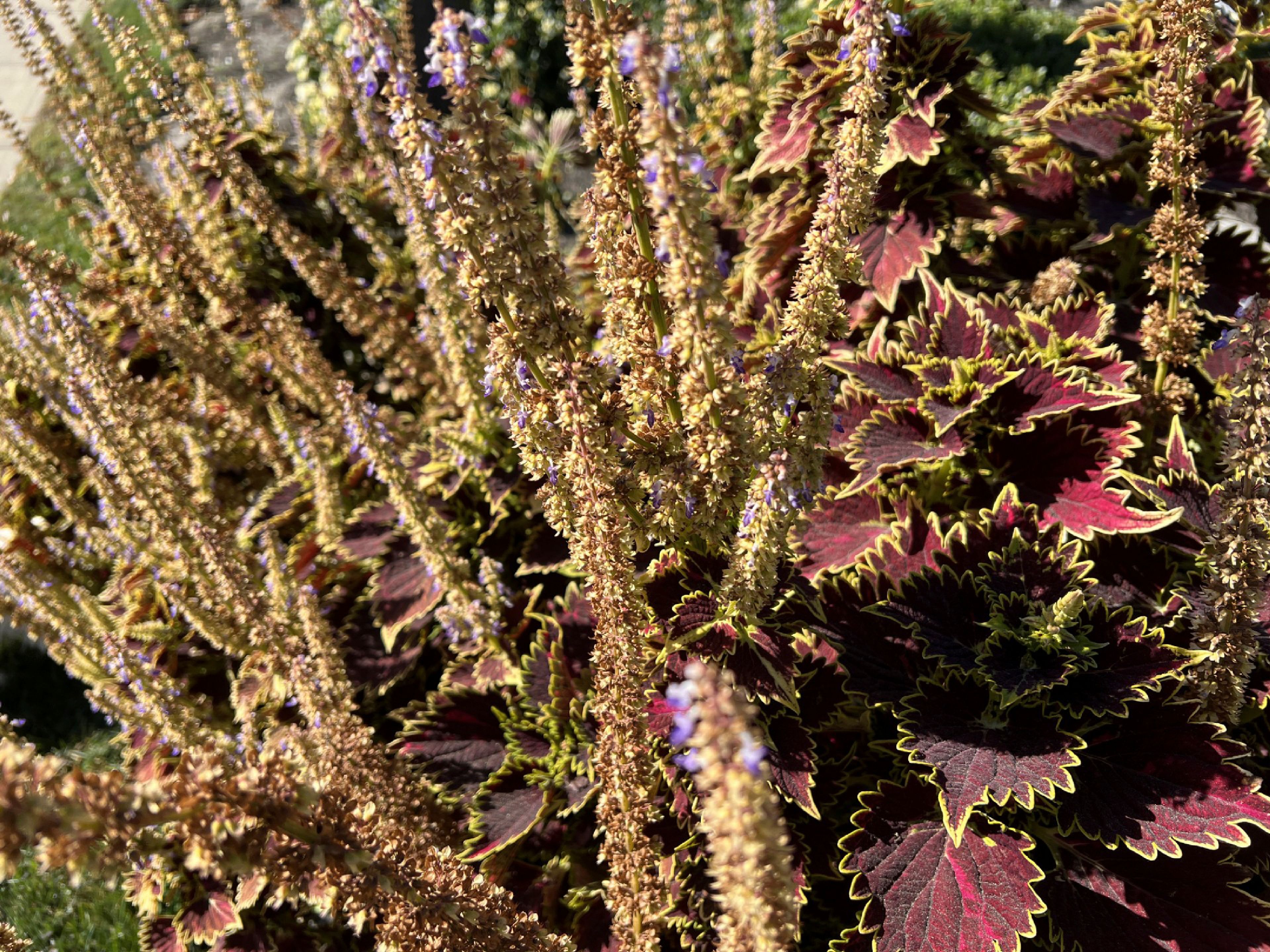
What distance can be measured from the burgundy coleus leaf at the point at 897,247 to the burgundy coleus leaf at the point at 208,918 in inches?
114

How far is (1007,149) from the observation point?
13.6 feet

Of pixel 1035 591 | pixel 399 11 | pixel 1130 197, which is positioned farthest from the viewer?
pixel 399 11

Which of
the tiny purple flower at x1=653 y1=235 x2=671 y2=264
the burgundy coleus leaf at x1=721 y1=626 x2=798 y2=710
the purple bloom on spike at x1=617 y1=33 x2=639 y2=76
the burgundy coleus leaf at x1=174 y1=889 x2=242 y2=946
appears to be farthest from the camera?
the burgundy coleus leaf at x1=174 y1=889 x2=242 y2=946

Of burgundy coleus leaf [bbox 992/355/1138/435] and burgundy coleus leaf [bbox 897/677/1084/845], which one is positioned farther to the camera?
burgundy coleus leaf [bbox 992/355/1138/435]

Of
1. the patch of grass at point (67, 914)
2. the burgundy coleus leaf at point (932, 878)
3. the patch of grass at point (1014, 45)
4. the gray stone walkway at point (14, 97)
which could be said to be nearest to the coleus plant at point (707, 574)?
the burgundy coleus leaf at point (932, 878)

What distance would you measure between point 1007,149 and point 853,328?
5.20 ft

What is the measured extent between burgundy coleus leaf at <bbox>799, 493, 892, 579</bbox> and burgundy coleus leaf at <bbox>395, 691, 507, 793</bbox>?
106 centimetres

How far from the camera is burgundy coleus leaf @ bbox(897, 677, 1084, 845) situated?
6.42ft

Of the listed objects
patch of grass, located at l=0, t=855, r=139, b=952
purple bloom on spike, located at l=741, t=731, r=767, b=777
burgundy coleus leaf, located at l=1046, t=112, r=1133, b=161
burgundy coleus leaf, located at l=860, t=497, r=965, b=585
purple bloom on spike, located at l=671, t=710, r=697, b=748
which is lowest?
patch of grass, located at l=0, t=855, r=139, b=952

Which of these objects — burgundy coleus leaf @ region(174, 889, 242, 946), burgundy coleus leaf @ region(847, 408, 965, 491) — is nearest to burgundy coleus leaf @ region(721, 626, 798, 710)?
burgundy coleus leaf @ region(847, 408, 965, 491)

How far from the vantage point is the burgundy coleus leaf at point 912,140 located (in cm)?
278

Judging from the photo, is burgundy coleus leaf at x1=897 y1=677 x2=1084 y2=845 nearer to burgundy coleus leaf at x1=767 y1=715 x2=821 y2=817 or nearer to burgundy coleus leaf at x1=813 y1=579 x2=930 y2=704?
burgundy coleus leaf at x1=813 y1=579 x2=930 y2=704

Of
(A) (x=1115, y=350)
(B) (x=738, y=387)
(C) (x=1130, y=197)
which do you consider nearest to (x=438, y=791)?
(B) (x=738, y=387)

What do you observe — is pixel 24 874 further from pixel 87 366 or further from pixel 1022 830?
pixel 1022 830
